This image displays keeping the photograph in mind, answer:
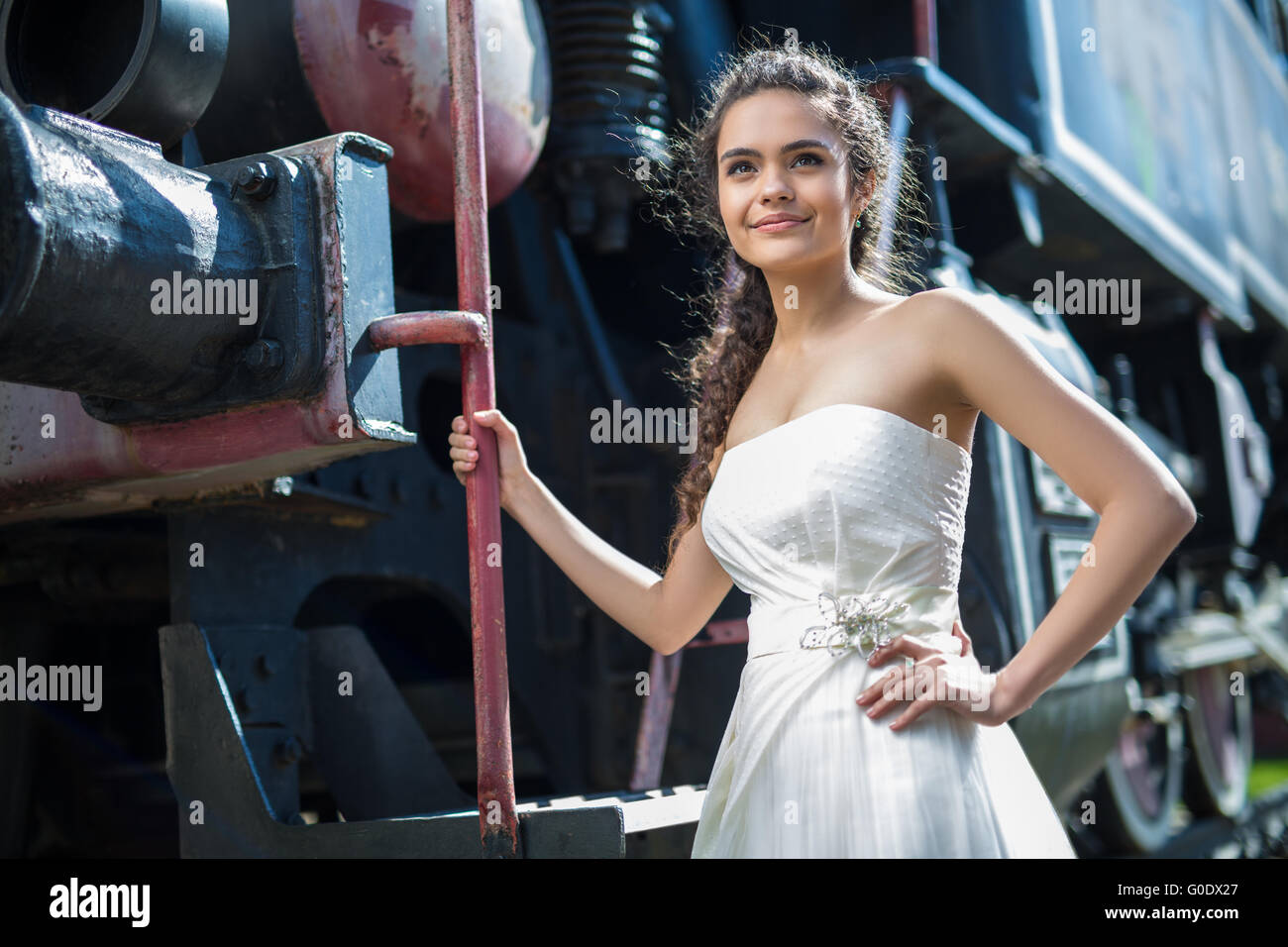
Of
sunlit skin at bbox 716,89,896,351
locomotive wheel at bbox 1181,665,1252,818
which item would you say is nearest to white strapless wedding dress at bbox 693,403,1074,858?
sunlit skin at bbox 716,89,896,351

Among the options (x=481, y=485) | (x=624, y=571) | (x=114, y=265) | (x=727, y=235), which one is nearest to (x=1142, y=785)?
(x=624, y=571)

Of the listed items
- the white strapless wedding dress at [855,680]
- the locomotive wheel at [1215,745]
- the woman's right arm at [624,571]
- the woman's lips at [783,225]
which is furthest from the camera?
the locomotive wheel at [1215,745]

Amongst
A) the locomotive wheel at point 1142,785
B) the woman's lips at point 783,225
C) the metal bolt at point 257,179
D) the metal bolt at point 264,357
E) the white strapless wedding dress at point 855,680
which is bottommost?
the locomotive wheel at point 1142,785

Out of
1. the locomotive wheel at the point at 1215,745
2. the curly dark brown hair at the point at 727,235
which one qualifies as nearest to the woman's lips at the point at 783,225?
the curly dark brown hair at the point at 727,235

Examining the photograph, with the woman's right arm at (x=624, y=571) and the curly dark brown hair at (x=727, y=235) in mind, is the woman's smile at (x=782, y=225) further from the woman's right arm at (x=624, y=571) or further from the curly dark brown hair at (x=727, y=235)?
the woman's right arm at (x=624, y=571)

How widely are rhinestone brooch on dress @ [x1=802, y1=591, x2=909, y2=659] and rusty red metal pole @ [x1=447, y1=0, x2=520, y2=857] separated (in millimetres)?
407

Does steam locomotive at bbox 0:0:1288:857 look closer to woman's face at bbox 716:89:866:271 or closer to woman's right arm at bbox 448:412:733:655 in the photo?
woman's right arm at bbox 448:412:733:655

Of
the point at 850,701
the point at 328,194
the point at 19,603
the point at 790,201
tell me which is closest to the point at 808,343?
the point at 790,201

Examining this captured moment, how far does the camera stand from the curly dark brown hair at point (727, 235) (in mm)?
1714

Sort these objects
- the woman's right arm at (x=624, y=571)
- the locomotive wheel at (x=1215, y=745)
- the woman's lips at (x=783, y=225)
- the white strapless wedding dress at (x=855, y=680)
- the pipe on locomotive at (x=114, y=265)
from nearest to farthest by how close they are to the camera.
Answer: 1. the pipe on locomotive at (x=114, y=265)
2. the white strapless wedding dress at (x=855, y=680)
3. the woman's lips at (x=783, y=225)
4. the woman's right arm at (x=624, y=571)
5. the locomotive wheel at (x=1215, y=745)

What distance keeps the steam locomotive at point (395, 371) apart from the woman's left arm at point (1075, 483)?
570 mm

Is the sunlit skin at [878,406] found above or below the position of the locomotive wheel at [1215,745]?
above
